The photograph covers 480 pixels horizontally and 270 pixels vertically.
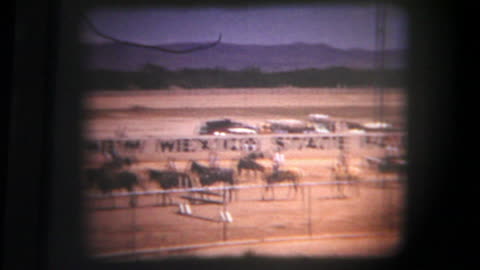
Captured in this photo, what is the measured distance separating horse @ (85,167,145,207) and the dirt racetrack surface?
39 mm

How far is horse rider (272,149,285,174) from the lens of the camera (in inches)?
87.9

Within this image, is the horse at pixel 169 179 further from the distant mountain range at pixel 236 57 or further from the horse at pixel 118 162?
the distant mountain range at pixel 236 57

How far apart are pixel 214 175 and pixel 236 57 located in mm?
656

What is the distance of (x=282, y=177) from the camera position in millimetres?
2236

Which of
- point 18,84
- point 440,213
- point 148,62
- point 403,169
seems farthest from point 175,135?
point 440,213

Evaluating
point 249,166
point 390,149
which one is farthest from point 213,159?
point 390,149

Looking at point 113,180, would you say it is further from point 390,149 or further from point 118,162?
point 390,149

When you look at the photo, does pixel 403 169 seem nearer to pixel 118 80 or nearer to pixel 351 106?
pixel 351 106

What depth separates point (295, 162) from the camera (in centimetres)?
224

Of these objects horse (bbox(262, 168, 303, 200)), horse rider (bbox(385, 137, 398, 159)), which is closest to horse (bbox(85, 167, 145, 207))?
horse (bbox(262, 168, 303, 200))

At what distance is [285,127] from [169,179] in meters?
0.69

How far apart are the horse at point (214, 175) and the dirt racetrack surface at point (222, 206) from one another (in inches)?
1.8

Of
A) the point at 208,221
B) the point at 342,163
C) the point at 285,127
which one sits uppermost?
the point at 285,127

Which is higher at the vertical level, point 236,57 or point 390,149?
point 236,57
